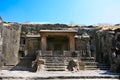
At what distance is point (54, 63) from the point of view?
18.0 metres

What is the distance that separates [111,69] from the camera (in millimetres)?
17125

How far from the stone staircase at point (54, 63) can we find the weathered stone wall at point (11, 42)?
10874mm

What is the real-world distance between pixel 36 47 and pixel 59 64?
31.0ft

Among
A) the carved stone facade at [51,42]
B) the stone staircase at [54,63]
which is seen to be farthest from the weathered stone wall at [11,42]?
the stone staircase at [54,63]

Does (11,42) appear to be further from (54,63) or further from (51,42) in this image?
(54,63)

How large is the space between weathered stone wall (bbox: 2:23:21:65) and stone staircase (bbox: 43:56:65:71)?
10874 mm

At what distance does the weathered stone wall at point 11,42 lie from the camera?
28.8 m

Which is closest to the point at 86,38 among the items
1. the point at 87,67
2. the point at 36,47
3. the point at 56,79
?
the point at 36,47

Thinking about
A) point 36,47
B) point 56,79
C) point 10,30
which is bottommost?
point 56,79

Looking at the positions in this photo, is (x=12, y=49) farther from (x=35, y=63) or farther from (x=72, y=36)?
(x=35, y=63)

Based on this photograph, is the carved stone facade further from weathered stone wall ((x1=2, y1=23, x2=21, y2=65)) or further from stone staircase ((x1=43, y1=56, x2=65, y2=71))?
stone staircase ((x1=43, y1=56, x2=65, y2=71))

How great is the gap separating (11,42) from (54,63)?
13.8 m

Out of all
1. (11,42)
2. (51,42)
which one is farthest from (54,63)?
(11,42)

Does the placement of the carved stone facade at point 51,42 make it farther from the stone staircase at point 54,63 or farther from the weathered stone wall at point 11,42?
the stone staircase at point 54,63
